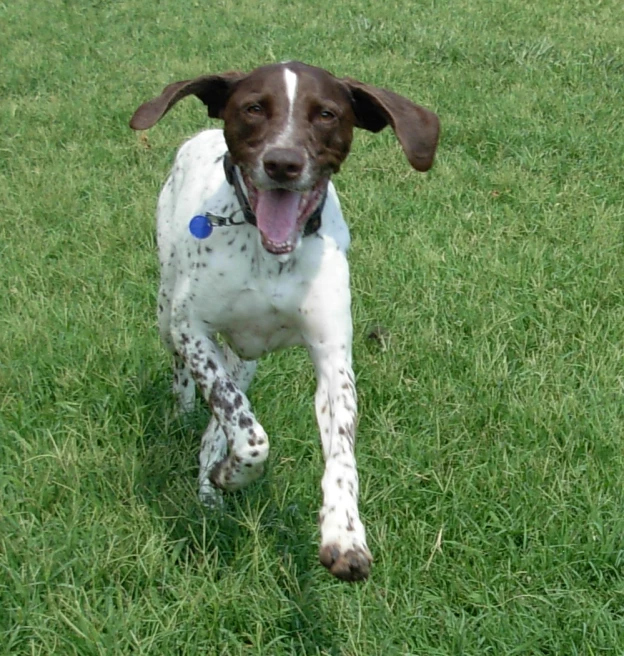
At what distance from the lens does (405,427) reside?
3.66 meters

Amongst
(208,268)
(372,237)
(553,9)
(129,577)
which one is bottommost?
(553,9)

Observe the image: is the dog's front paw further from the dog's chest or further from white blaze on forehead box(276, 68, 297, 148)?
white blaze on forehead box(276, 68, 297, 148)

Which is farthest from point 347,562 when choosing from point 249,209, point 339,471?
point 249,209

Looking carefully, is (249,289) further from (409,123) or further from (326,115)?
(409,123)

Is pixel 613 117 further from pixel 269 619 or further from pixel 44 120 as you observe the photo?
pixel 269 619

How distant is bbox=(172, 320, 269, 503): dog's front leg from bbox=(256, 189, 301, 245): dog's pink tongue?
53 cm

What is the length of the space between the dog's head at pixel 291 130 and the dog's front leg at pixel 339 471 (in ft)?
1.38

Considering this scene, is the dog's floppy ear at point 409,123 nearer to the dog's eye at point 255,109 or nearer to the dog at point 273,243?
the dog at point 273,243

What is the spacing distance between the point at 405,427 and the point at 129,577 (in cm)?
123

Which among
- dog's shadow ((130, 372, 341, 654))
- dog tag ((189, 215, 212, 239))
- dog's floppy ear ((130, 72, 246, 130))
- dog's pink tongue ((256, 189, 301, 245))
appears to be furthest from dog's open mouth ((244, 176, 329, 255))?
dog's shadow ((130, 372, 341, 654))

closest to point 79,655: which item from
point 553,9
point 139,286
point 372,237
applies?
point 139,286

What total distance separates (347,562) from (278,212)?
1063mm

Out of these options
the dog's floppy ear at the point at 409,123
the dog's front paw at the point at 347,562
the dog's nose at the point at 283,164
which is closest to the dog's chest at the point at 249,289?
the dog's nose at the point at 283,164

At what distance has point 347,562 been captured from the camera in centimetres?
236
